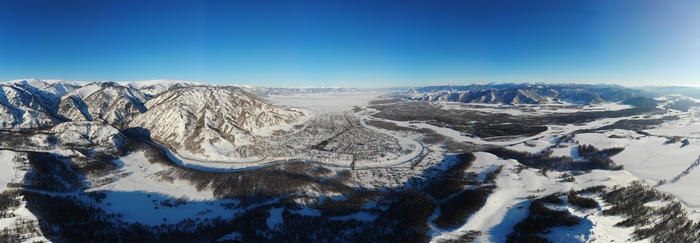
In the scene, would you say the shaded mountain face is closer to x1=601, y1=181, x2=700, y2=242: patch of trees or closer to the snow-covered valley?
the snow-covered valley

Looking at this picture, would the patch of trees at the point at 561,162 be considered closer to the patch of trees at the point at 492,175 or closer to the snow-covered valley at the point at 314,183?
the snow-covered valley at the point at 314,183

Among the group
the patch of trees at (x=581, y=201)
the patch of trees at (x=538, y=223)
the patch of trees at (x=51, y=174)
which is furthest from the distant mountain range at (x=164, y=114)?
the patch of trees at (x=581, y=201)

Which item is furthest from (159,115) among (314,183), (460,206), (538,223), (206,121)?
(538,223)

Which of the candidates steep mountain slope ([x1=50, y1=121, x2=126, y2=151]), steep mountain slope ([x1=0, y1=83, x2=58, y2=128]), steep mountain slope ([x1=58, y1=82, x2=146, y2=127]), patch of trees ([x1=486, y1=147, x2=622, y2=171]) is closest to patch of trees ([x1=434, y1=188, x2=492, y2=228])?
patch of trees ([x1=486, y1=147, x2=622, y2=171])

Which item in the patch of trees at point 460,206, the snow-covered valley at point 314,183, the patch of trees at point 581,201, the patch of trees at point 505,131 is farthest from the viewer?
the patch of trees at point 505,131

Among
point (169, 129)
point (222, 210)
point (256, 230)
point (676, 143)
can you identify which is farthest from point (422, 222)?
point (676, 143)
